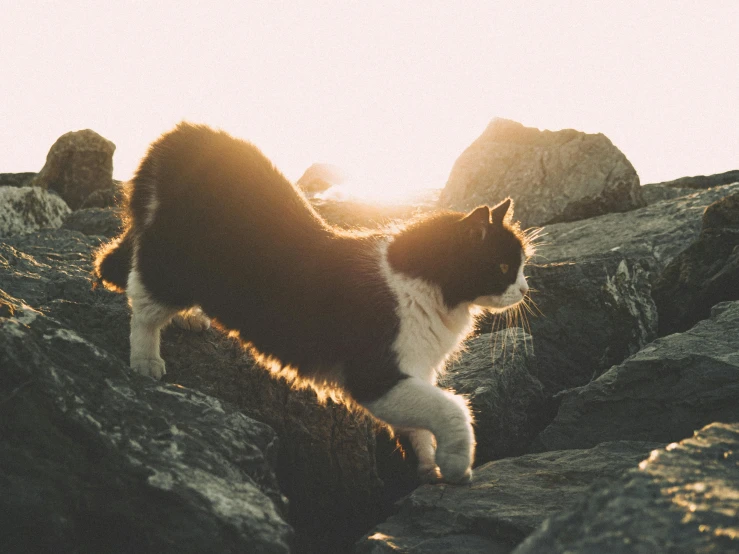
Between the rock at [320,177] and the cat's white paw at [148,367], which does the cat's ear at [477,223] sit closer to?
the cat's white paw at [148,367]

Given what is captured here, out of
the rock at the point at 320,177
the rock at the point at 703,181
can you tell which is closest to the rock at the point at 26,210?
the rock at the point at 320,177

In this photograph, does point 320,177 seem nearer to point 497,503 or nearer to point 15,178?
point 15,178

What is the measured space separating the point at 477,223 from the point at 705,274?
292 centimetres

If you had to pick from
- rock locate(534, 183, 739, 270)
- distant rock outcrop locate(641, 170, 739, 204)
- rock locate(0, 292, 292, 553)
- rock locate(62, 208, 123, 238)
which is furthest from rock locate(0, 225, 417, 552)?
distant rock outcrop locate(641, 170, 739, 204)

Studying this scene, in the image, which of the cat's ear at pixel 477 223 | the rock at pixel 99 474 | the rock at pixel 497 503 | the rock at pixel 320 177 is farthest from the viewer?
the rock at pixel 320 177

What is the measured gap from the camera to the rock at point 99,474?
238 centimetres

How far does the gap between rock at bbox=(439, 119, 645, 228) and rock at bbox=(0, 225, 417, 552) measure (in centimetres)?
596

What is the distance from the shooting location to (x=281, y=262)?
4.18m

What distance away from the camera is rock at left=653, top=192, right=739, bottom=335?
227 inches

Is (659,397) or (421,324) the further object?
(659,397)

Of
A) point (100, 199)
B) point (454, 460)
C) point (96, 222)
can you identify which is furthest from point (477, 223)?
point (100, 199)

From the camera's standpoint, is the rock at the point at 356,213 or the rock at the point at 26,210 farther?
the rock at the point at 26,210

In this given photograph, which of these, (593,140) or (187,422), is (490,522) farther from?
(593,140)

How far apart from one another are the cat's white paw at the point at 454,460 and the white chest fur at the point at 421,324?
495 millimetres
